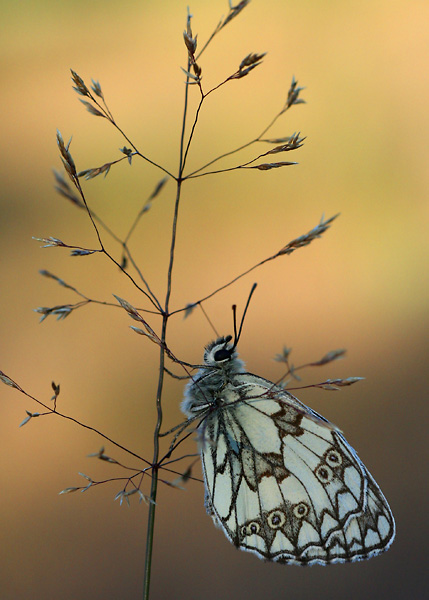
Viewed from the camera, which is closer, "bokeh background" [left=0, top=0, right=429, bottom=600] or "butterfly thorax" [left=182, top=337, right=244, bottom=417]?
"butterfly thorax" [left=182, top=337, right=244, bottom=417]

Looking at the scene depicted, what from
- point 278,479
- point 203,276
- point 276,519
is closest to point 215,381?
point 278,479

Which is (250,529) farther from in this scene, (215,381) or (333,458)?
(215,381)

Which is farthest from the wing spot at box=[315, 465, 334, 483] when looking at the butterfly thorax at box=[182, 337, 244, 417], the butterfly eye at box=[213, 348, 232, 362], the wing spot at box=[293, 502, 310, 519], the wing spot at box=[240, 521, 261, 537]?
the butterfly eye at box=[213, 348, 232, 362]

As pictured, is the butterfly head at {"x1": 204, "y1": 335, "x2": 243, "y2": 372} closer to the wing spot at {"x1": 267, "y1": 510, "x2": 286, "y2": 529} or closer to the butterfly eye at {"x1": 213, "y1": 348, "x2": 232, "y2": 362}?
the butterfly eye at {"x1": 213, "y1": 348, "x2": 232, "y2": 362}

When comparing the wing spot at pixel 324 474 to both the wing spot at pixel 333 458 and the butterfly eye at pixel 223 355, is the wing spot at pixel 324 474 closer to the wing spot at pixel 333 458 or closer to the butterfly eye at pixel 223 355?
the wing spot at pixel 333 458

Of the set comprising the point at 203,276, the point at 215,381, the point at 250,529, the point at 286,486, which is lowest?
the point at 250,529
